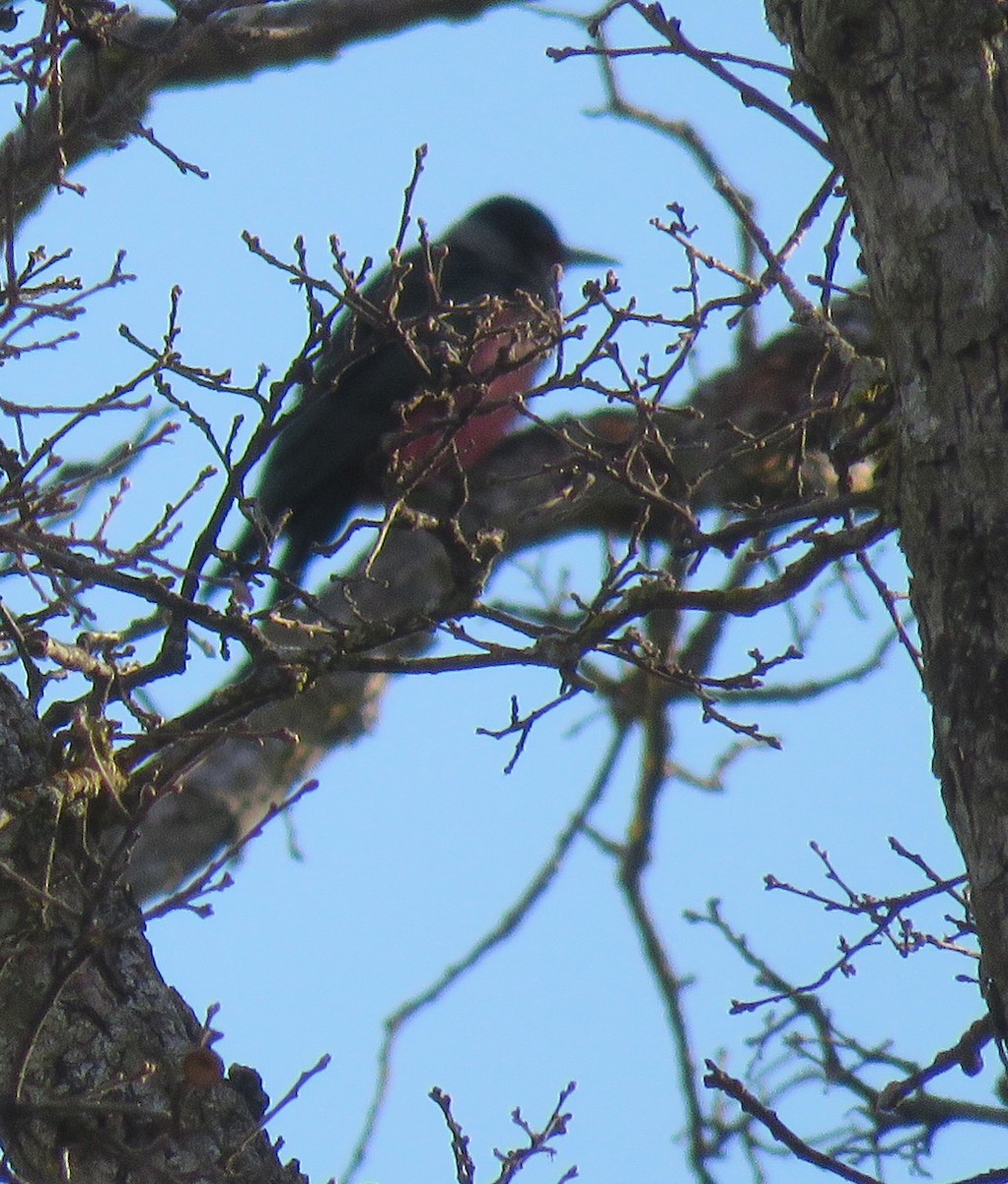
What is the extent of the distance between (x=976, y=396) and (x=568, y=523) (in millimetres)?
5777

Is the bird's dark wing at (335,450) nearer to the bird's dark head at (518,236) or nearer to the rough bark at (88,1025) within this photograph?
the bird's dark head at (518,236)

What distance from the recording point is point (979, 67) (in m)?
2.44

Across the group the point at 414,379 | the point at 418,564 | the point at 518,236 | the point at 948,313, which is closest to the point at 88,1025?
the point at 948,313

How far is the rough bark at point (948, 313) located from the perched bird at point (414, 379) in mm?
648

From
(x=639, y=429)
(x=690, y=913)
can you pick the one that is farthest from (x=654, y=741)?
(x=639, y=429)

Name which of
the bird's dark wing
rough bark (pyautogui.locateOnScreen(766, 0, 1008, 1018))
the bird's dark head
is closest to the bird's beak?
the bird's dark head

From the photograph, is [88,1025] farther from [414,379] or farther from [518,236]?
[518,236]

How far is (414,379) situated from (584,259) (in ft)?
9.60

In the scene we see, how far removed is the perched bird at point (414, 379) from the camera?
9.61ft

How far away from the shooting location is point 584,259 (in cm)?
944

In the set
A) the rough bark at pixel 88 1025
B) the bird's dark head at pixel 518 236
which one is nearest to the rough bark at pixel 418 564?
the bird's dark head at pixel 518 236

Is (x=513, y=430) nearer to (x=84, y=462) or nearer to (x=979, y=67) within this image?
(x=84, y=462)

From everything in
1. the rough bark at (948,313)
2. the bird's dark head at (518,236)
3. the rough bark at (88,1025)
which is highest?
the bird's dark head at (518,236)

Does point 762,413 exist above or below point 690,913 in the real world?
above
